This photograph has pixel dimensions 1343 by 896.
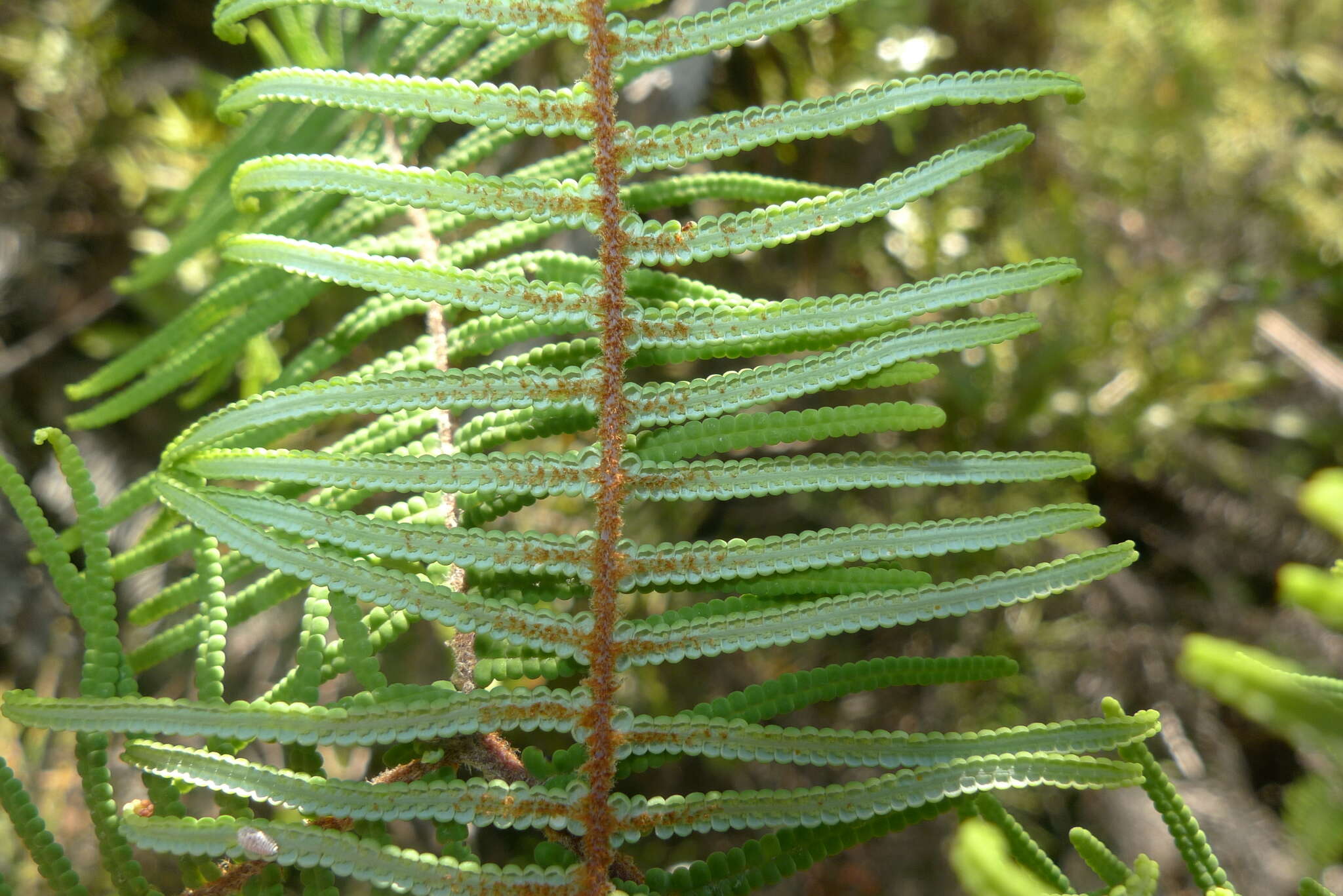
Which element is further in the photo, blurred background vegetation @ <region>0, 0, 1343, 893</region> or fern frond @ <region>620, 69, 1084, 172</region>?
blurred background vegetation @ <region>0, 0, 1343, 893</region>

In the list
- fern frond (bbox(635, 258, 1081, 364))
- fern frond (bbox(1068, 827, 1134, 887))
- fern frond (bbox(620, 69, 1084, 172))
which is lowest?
fern frond (bbox(1068, 827, 1134, 887))

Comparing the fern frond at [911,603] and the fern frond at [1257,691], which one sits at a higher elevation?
the fern frond at [911,603]

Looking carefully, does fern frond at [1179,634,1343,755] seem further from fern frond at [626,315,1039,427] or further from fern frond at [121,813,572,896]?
fern frond at [121,813,572,896]

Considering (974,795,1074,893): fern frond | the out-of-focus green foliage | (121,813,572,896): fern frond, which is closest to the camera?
the out-of-focus green foliage

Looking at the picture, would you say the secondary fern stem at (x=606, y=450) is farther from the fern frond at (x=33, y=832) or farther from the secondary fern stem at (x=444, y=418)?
the fern frond at (x=33, y=832)

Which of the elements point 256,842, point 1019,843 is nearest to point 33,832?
point 256,842

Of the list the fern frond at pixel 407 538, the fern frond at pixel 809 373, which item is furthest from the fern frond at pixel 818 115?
the fern frond at pixel 407 538

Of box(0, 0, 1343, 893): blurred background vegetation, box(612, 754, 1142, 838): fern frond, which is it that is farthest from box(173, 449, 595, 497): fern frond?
box(0, 0, 1343, 893): blurred background vegetation
